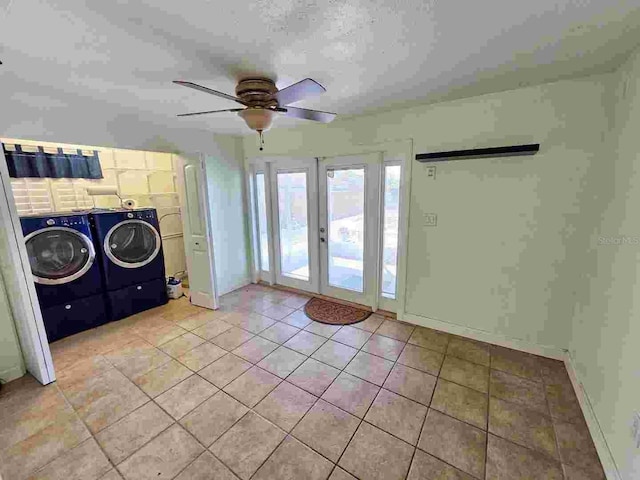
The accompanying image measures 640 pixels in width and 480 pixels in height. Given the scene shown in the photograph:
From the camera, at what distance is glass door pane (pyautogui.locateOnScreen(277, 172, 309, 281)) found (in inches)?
146

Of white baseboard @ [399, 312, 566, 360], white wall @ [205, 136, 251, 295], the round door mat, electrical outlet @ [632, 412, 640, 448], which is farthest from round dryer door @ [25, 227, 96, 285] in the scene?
electrical outlet @ [632, 412, 640, 448]

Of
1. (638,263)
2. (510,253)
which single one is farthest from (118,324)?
(638,263)

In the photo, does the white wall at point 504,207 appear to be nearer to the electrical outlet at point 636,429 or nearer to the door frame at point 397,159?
the door frame at point 397,159

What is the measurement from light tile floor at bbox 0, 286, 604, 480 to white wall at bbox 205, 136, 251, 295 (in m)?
1.28

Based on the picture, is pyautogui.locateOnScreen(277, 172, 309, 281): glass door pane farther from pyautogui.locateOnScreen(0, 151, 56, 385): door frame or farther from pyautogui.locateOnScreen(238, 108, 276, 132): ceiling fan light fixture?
pyautogui.locateOnScreen(0, 151, 56, 385): door frame

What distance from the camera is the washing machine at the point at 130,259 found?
3.00 metres

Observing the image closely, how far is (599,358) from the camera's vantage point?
1.69 metres

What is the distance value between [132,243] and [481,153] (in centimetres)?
395

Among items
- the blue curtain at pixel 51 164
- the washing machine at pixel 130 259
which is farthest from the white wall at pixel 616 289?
the blue curtain at pixel 51 164

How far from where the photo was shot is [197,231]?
3.33m

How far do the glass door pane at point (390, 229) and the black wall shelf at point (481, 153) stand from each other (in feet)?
1.24

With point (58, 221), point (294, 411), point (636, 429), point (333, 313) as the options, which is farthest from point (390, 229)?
point (58, 221)

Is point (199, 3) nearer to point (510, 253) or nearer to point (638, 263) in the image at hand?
point (638, 263)

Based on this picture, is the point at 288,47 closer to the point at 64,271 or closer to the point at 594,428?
A: the point at 594,428
